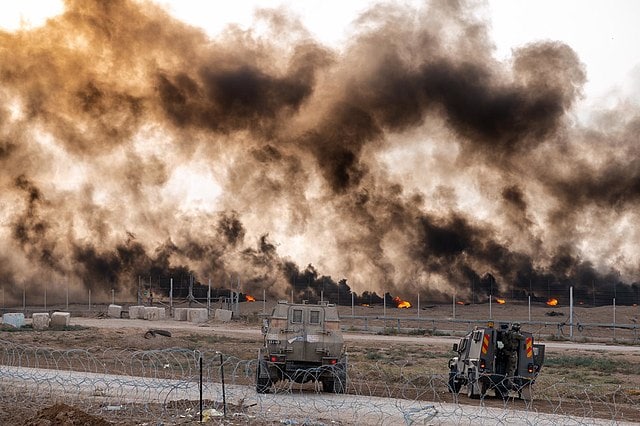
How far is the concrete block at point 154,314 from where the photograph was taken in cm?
7700

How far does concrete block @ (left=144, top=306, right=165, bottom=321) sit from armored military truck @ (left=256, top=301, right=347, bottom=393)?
2069 inches

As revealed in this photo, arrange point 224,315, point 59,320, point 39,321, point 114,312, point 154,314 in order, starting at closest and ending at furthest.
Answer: point 39,321 < point 59,320 < point 224,315 < point 154,314 < point 114,312

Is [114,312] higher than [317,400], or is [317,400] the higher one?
[317,400]

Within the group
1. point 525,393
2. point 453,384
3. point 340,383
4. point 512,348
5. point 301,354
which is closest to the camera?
point 512,348

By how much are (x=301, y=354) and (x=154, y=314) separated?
53.6 metres

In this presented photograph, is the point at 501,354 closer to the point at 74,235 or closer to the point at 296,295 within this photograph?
the point at 296,295

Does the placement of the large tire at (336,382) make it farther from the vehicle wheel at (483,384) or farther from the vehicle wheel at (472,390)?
the vehicle wheel at (483,384)

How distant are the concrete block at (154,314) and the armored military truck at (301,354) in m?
52.6

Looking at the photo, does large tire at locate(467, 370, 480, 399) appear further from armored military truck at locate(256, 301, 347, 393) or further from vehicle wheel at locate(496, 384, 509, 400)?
armored military truck at locate(256, 301, 347, 393)

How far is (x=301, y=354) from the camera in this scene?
25703 mm

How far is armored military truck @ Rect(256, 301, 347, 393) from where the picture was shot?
25531mm

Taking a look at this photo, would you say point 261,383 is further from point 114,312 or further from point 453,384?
point 114,312

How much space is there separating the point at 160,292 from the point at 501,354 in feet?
240

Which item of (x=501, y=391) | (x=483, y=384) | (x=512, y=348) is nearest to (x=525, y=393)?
(x=501, y=391)
